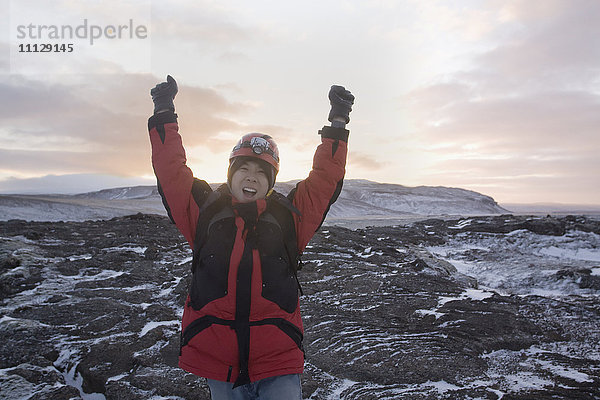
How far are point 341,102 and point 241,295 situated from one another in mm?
1567

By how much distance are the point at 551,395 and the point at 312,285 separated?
4.75m

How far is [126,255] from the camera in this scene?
10.5 meters

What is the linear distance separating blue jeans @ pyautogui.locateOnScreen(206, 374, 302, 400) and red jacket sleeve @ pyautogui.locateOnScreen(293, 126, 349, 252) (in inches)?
34.0

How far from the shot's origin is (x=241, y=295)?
2.29 m

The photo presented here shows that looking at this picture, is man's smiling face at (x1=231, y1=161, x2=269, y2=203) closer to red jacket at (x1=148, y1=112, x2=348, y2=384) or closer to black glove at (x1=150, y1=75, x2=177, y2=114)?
red jacket at (x1=148, y1=112, x2=348, y2=384)

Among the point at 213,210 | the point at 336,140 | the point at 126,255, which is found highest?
the point at 336,140

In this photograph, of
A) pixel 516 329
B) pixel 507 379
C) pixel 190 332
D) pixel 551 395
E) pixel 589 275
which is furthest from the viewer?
pixel 589 275

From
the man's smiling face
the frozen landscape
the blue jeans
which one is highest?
the man's smiling face

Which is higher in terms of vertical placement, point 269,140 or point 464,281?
point 269,140

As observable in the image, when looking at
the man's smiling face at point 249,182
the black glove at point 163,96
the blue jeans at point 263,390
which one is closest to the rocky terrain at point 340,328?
the blue jeans at point 263,390

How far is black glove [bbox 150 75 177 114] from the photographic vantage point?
9.27 feet

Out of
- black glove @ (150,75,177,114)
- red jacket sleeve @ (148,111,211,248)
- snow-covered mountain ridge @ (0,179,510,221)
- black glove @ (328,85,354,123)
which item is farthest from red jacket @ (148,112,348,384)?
snow-covered mountain ridge @ (0,179,510,221)

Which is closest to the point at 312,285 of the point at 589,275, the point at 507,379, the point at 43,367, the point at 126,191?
the point at 507,379

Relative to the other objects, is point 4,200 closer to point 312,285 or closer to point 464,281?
point 312,285
